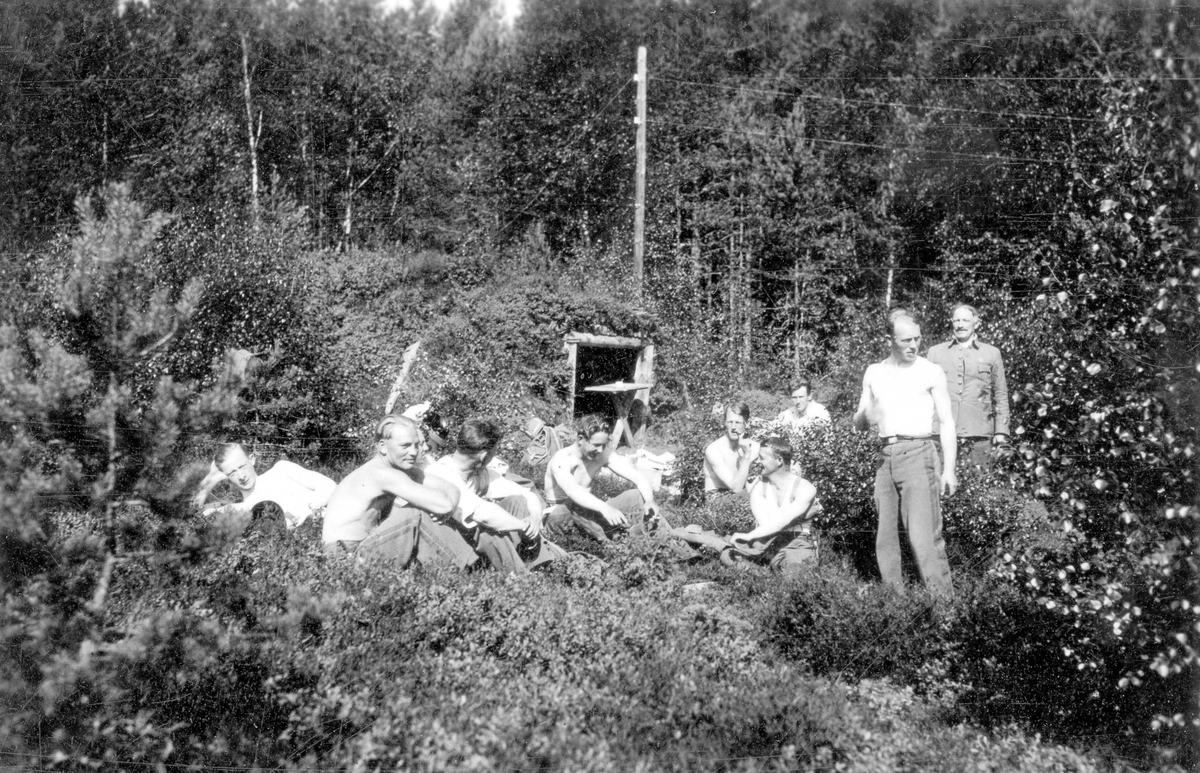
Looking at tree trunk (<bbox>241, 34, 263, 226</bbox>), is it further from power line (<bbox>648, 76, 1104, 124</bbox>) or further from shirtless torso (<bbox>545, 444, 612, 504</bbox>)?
shirtless torso (<bbox>545, 444, 612, 504</bbox>)

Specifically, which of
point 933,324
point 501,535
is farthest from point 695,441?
point 933,324

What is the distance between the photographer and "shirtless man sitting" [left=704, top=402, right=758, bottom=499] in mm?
8469

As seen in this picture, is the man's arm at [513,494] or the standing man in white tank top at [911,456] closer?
the standing man in white tank top at [911,456]

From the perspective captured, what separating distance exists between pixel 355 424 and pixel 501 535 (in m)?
6.12

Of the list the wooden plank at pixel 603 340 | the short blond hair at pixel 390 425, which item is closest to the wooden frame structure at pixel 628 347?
the wooden plank at pixel 603 340

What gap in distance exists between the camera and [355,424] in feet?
38.1

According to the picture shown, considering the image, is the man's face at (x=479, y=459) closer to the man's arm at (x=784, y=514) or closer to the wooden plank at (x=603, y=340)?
the man's arm at (x=784, y=514)

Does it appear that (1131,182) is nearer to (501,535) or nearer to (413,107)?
(501,535)

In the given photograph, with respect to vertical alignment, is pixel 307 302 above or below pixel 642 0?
→ below

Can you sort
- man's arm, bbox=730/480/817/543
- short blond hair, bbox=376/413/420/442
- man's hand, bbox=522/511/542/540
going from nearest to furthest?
short blond hair, bbox=376/413/420/442, man's hand, bbox=522/511/542/540, man's arm, bbox=730/480/817/543

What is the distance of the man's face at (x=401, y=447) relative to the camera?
530cm

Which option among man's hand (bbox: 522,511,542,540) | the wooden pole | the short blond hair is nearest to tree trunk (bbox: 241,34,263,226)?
the wooden pole

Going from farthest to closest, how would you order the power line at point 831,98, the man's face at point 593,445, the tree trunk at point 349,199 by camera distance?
the tree trunk at point 349,199 → the power line at point 831,98 → the man's face at point 593,445

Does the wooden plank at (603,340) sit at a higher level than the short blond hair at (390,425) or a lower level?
lower
